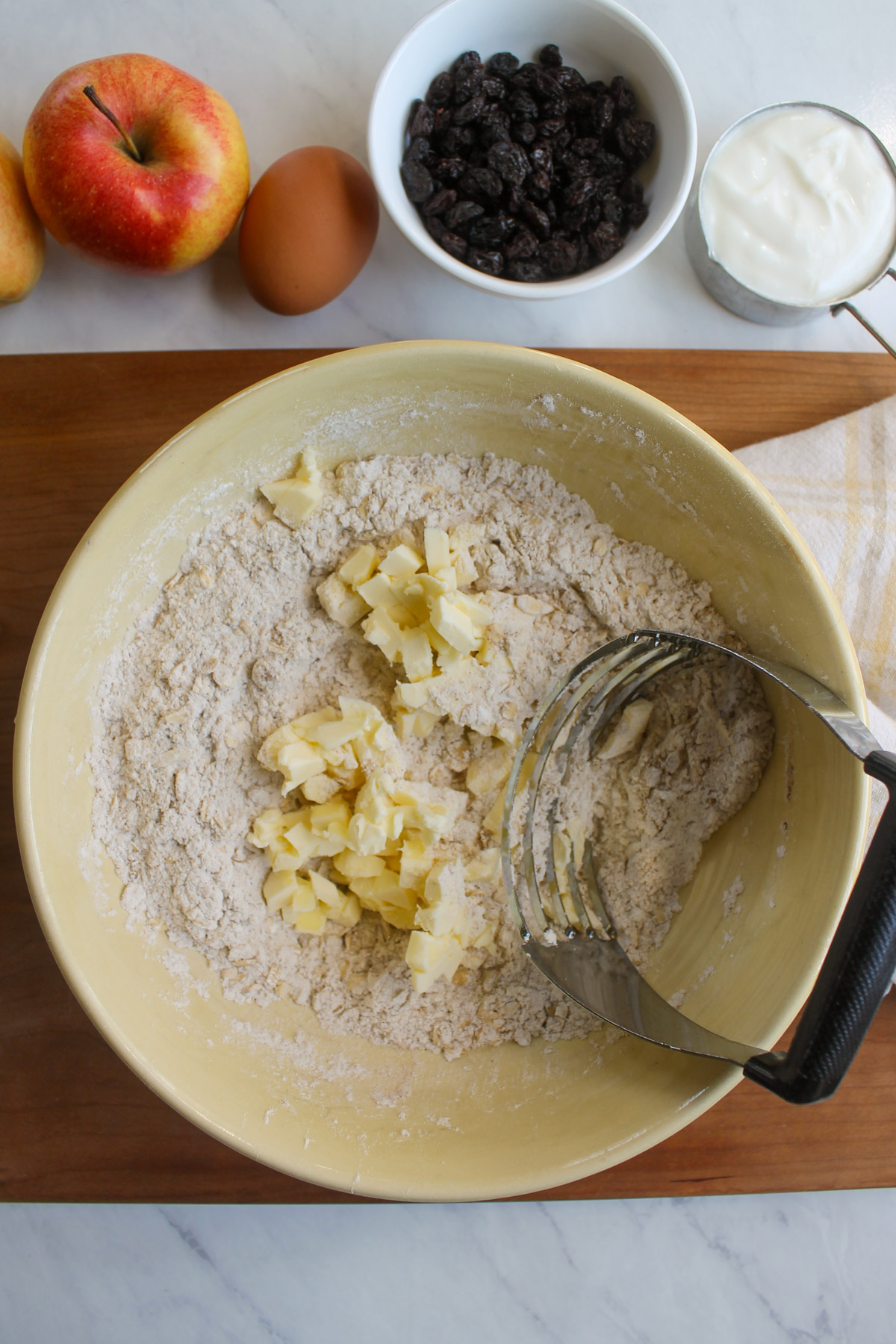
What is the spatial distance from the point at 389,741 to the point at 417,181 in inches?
28.6

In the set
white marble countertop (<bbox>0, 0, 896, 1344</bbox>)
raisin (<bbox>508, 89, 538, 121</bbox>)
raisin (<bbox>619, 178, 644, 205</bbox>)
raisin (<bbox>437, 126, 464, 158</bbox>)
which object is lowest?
white marble countertop (<bbox>0, 0, 896, 1344</bbox>)

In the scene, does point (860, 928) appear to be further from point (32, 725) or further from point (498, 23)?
point (498, 23)

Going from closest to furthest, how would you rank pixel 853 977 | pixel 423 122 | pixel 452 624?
pixel 853 977 < pixel 452 624 < pixel 423 122

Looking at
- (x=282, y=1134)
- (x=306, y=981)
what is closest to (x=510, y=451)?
(x=306, y=981)

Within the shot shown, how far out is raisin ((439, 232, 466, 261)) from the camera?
1129 mm

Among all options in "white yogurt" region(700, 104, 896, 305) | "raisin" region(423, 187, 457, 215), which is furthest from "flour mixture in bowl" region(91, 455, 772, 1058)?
"white yogurt" region(700, 104, 896, 305)

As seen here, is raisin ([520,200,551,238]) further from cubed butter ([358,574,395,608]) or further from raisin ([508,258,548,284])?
cubed butter ([358,574,395,608])

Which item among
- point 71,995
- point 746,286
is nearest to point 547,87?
point 746,286

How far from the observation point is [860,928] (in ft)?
2.62

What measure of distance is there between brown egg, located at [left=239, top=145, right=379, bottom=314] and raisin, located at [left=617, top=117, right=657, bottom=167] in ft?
1.12

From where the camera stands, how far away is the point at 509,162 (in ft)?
3.67

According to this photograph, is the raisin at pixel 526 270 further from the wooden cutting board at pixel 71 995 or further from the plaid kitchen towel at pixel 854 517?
the plaid kitchen towel at pixel 854 517

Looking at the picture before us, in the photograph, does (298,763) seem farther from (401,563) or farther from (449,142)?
(449,142)

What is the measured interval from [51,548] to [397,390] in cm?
55
